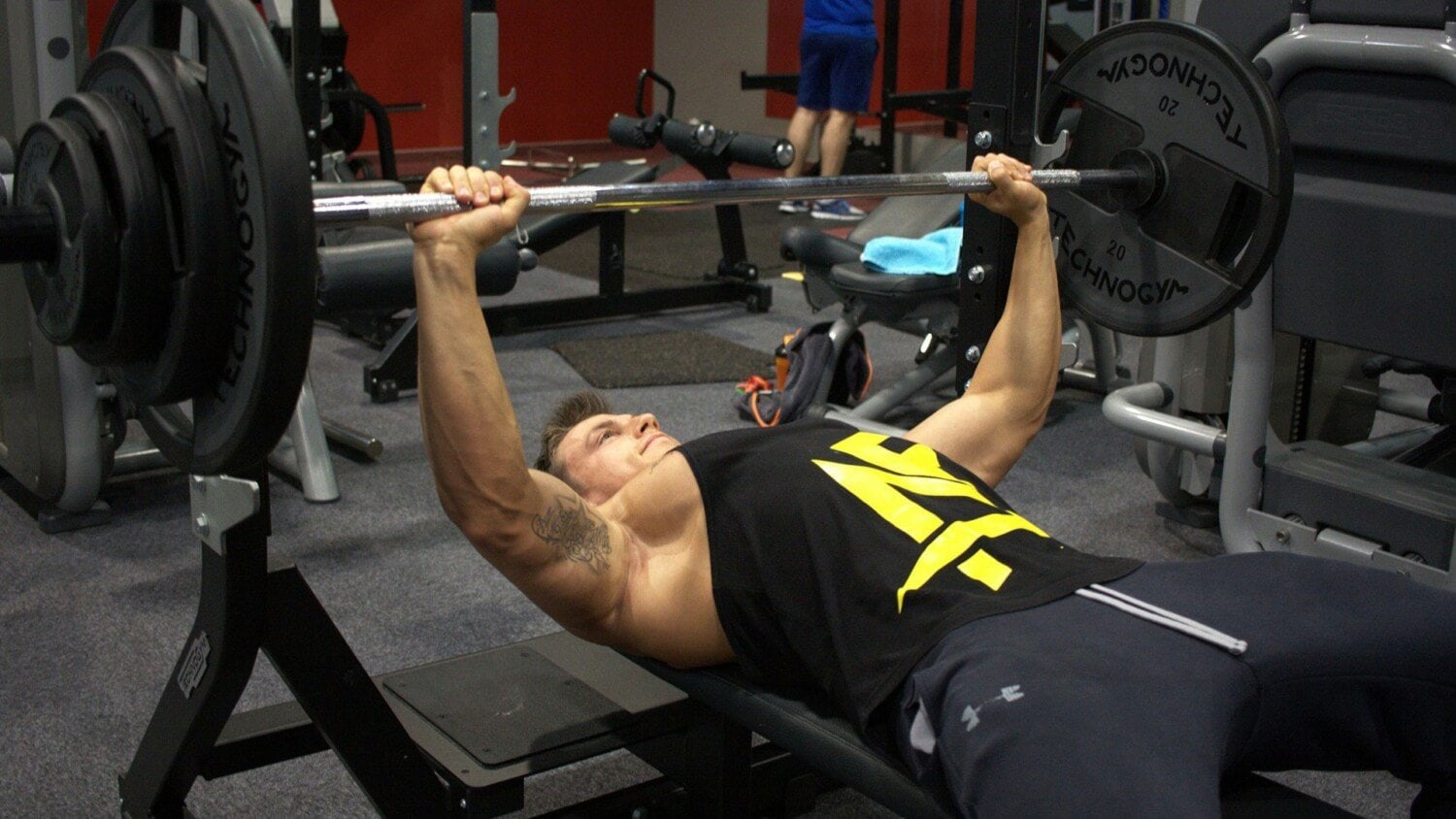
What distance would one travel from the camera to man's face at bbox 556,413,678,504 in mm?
1878

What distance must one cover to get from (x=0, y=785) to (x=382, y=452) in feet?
4.94

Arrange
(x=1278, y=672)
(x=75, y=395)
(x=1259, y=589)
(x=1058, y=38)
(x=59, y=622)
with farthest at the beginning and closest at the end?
1. (x=1058, y=38)
2. (x=75, y=395)
3. (x=59, y=622)
4. (x=1259, y=589)
5. (x=1278, y=672)

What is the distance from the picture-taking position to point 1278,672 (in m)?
1.40

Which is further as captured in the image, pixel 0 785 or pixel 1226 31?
pixel 1226 31

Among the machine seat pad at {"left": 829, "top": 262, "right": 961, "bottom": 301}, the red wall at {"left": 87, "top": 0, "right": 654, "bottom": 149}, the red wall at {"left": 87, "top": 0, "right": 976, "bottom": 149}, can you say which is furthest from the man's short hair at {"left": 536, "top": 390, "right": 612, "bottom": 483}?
the red wall at {"left": 87, "top": 0, "right": 654, "bottom": 149}

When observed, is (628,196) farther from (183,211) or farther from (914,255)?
(914,255)

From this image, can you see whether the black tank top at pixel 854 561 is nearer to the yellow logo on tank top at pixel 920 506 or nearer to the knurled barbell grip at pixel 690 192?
the yellow logo on tank top at pixel 920 506

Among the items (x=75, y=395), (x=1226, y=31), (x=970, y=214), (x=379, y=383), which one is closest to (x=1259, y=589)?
(x=970, y=214)

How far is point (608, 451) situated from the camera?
6.23 feet

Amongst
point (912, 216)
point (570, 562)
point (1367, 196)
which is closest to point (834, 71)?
point (912, 216)

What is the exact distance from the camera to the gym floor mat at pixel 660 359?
4105mm

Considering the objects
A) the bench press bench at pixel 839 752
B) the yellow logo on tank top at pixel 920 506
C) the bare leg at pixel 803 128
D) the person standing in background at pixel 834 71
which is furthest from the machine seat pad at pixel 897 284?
the bare leg at pixel 803 128

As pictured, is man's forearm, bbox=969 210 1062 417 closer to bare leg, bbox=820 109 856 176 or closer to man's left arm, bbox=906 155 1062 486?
man's left arm, bbox=906 155 1062 486

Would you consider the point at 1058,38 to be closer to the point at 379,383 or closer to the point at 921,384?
the point at 921,384
